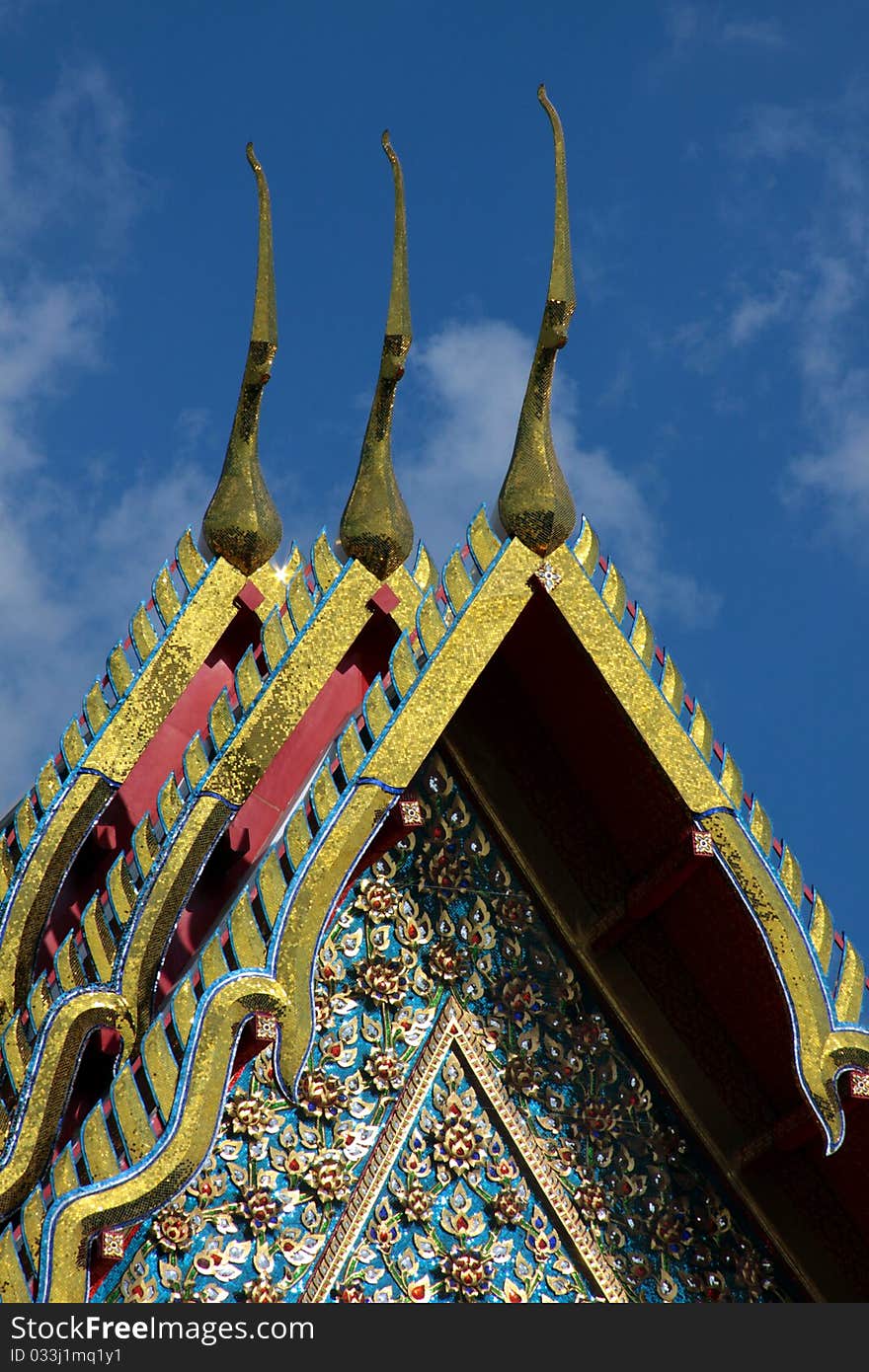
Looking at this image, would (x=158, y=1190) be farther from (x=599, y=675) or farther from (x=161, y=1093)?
(x=599, y=675)

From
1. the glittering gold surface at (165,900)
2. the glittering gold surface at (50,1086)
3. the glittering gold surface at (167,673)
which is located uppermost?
the glittering gold surface at (167,673)

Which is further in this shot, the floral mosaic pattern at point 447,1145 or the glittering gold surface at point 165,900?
the floral mosaic pattern at point 447,1145

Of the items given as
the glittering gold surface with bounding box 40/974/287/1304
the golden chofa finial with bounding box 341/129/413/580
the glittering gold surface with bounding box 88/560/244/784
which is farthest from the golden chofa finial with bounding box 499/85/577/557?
the glittering gold surface with bounding box 40/974/287/1304

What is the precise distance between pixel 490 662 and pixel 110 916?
151cm

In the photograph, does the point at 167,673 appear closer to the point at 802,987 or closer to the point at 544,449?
the point at 544,449

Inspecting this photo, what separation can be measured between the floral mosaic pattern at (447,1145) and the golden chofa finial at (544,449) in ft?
3.03

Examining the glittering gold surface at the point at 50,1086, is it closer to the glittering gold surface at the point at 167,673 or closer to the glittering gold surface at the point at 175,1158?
→ the glittering gold surface at the point at 175,1158

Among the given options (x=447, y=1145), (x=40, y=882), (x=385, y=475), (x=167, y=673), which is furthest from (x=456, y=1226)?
(x=385, y=475)

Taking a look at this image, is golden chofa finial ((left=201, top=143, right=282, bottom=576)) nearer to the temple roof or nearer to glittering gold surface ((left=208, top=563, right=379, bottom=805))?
the temple roof

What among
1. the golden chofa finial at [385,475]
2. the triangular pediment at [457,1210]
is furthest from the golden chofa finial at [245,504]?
the triangular pediment at [457,1210]

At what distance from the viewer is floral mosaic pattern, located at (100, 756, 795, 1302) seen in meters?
7.39

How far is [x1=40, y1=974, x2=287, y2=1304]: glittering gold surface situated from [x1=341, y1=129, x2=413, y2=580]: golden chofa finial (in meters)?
1.71

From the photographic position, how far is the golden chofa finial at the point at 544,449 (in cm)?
775

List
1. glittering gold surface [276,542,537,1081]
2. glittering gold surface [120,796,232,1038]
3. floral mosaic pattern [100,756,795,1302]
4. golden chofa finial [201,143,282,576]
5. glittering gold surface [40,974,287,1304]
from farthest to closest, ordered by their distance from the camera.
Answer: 1. golden chofa finial [201,143,282,576]
2. floral mosaic pattern [100,756,795,1302]
3. glittering gold surface [120,796,232,1038]
4. glittering gold surface [276,542,537,1081]
5. glittering gold surface [40,974,287,1304]
